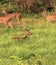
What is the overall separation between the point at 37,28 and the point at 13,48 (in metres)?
2.85

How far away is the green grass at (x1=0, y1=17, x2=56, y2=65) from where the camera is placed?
32.9 feet

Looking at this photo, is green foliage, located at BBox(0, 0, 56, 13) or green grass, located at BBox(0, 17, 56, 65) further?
green foliage, located at BBox(0, 0, 56, 13)

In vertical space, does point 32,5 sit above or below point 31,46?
above

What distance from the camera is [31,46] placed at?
11297 mm

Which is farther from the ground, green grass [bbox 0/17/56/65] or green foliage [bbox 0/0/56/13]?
green foliage [bbox 0/0/56/13]

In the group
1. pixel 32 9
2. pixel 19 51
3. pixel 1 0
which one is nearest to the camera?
pixel 19 51

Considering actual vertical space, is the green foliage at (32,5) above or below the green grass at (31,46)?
above

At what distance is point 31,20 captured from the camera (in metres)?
15.0

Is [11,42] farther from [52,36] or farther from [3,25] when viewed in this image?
[3,25]

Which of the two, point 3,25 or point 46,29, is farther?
point 3,25

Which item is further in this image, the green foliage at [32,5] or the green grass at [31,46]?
the green foliage at [32,5]

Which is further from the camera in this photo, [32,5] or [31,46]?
[32,5]

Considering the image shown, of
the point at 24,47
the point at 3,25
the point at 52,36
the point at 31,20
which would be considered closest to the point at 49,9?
the point at 31,20

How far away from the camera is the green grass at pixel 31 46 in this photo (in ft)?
32.9
